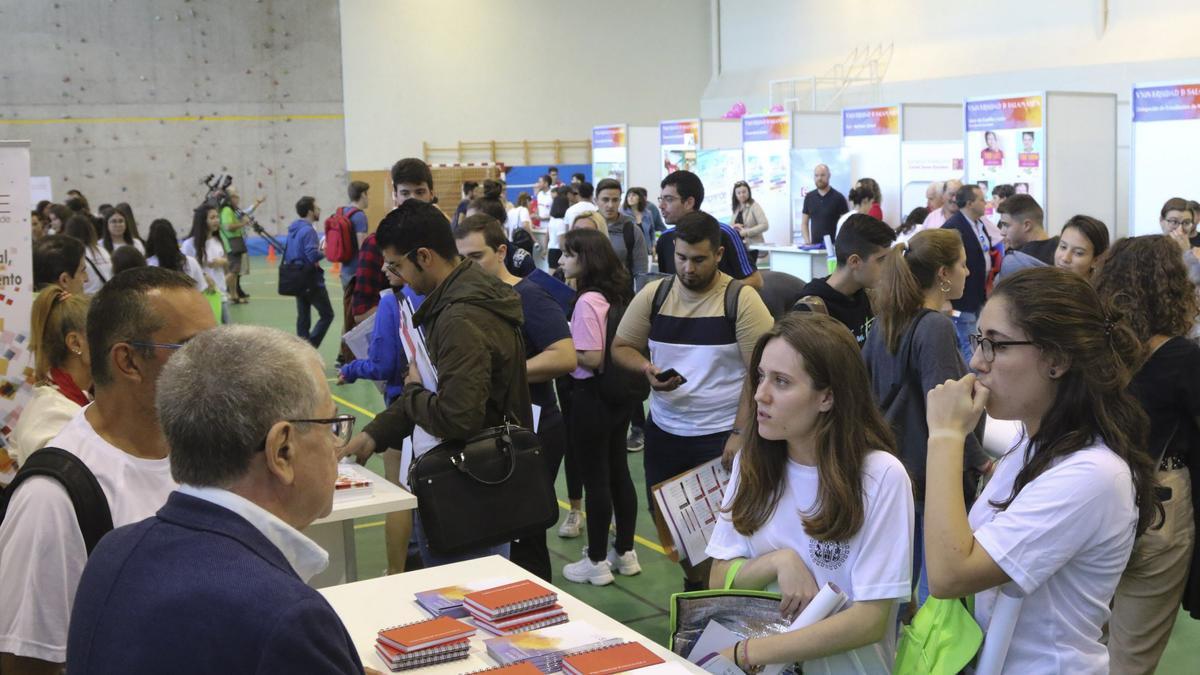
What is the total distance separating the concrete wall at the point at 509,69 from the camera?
78.2 feet

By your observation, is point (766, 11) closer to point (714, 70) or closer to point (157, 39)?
point (714, 70)

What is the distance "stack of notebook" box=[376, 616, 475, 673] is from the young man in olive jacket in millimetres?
1007

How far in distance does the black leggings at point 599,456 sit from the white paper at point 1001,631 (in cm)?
279

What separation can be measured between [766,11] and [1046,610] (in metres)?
23.6

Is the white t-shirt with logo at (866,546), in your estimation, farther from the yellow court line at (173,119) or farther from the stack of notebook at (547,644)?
the yellow court line at (173,119)

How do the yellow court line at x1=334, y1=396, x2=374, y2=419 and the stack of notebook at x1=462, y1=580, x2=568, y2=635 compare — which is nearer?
the stack of notebook at x1=462, y1=580, x2=568, y2=635

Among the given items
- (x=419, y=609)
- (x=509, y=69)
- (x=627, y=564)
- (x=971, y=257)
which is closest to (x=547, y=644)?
(x=419, y=609)

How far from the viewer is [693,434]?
4.12 metres

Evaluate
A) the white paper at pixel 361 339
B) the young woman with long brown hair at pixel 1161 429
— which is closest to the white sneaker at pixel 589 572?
the white paper at pixel 361 339

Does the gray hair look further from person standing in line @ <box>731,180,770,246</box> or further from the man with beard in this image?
person standing in line @ <box>731,180,770,246</box>

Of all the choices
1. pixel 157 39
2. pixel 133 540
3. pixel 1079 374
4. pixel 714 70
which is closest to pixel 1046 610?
pixel 1079 374

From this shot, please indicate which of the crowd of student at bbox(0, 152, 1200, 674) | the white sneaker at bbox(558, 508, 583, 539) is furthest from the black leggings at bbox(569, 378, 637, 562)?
the white sneaker at bbox(558, 508, 583, 539)

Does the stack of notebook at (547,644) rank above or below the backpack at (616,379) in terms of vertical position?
below

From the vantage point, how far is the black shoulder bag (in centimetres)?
333
